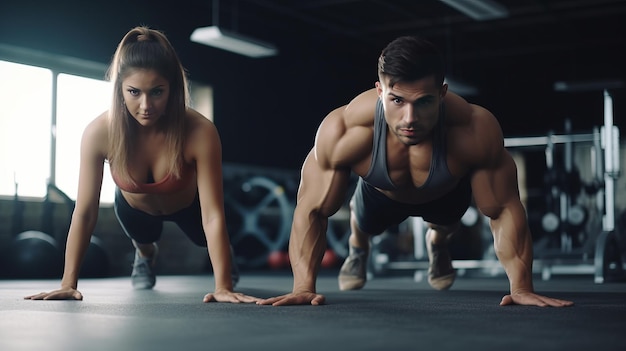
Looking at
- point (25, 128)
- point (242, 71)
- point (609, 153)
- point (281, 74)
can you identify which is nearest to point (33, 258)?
point (25, 128)

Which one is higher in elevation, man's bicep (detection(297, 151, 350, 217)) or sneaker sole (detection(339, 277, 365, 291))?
man's bicep (detection(297, 151, 350, 217))

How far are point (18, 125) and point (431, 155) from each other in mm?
5324

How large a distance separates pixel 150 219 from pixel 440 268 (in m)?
1.38

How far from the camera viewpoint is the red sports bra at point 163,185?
2.98 metres

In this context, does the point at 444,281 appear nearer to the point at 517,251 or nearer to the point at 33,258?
the point at 517,251

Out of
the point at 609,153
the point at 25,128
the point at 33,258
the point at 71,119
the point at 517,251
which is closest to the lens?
the point at 517,251

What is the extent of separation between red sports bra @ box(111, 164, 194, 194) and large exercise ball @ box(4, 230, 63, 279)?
338cm

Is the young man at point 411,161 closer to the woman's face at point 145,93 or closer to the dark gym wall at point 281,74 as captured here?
the woman's face at point 145,93

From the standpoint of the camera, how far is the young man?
239 cm

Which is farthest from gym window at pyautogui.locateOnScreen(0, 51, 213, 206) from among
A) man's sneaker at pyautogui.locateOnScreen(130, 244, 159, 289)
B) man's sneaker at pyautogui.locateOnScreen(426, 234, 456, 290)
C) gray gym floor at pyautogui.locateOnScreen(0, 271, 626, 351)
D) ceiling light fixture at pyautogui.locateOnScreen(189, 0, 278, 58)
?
gray gym floor at pyautogui.locateOnScreen(0, 271, 626, 351)

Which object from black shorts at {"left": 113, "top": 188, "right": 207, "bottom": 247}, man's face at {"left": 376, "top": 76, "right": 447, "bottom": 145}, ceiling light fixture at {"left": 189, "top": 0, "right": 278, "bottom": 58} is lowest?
black shorts at {"left": 113, "top": 188, "right": 207, "bottom": 247}

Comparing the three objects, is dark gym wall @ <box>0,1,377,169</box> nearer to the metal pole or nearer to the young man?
the metal pole

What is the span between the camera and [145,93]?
2.64 m

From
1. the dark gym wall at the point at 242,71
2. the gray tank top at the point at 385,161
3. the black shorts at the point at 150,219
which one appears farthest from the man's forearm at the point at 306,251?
the dark gym wall at the point at 242,71
